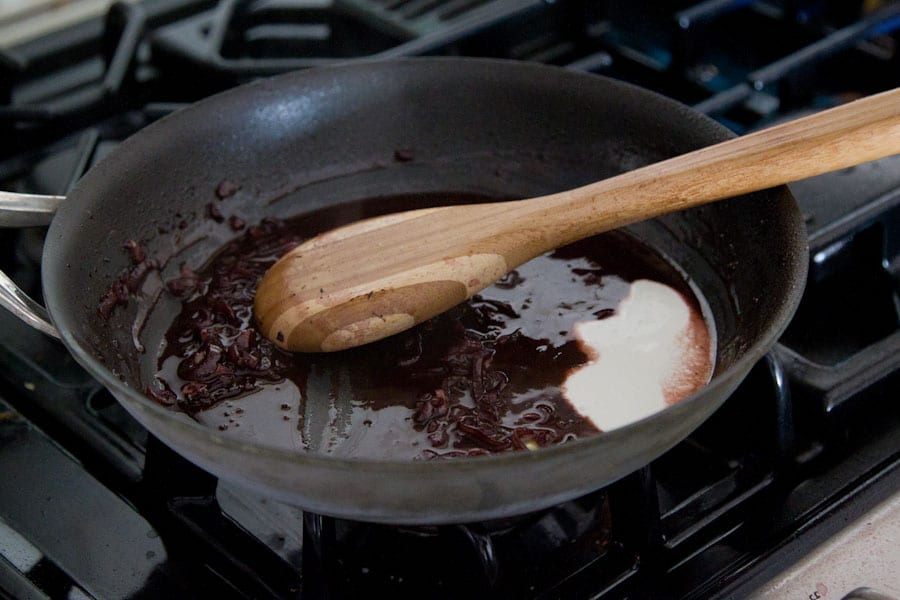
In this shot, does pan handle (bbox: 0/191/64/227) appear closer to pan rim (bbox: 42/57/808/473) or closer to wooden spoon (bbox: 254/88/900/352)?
pan rim (bbox: 42/57/808/473)

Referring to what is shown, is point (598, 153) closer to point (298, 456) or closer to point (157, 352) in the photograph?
point (157, 352)

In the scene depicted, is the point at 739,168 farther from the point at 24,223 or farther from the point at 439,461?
the point at 24,223

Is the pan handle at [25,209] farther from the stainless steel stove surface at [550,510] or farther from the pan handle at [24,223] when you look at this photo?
the stainless steel stove surface at [550,510]

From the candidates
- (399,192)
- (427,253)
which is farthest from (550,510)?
(399,192)

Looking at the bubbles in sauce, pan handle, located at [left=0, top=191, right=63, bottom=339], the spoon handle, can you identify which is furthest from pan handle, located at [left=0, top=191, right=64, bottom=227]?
the spoon handle

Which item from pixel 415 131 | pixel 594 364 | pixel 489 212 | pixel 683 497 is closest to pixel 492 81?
pixel 415 131

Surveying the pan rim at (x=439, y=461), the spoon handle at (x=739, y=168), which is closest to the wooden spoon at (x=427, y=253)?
the spoon handle at (x=739, y=168)
